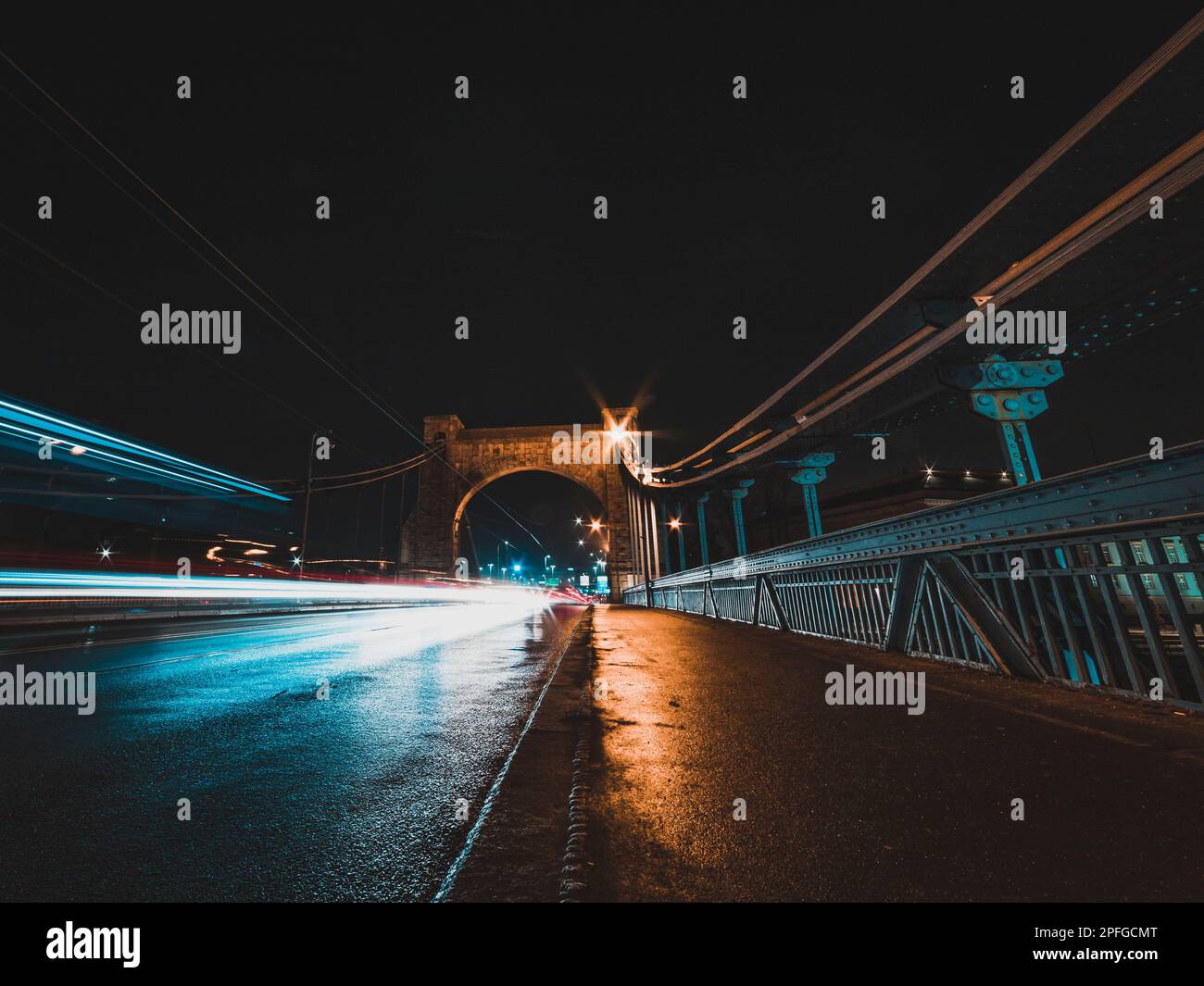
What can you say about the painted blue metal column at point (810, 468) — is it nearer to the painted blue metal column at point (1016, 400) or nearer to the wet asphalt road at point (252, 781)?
the painted blue metal column at point (1016, 400)

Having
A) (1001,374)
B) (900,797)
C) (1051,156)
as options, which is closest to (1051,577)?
(900,797)

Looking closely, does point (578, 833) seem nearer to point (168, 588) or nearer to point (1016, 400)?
point (1016, 400)

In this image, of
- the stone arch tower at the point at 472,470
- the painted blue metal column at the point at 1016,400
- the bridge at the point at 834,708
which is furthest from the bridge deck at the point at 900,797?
the stone arch tower at the point at 472,470

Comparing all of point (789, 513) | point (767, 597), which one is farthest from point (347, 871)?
point (789, 513)

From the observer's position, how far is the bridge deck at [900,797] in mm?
1120

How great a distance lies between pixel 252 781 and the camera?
181cm

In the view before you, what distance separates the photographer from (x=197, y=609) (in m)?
13.9

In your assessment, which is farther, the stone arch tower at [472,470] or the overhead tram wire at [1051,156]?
the stone arch tower at [472,470]

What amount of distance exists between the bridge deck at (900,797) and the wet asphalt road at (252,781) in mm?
558

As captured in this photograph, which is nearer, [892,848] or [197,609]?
[892,848]

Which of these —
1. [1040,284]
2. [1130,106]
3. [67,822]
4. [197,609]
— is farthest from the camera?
[197,609]

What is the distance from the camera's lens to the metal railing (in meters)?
2.47
